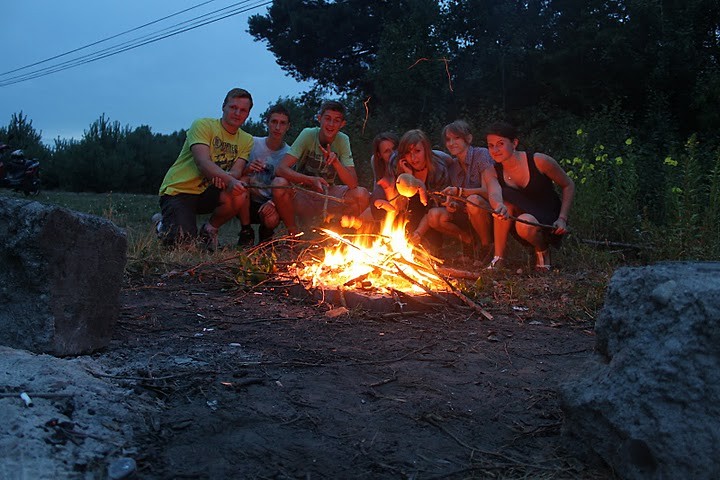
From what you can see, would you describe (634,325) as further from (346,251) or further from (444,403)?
(346,251)

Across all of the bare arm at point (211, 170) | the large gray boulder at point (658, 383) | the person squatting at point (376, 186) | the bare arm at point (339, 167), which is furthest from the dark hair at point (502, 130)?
the large gray boulder at point (658, 383)

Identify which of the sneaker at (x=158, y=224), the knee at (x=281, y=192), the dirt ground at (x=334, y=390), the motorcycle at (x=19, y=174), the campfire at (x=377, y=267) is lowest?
the dirt ground at (x=334, y=390)

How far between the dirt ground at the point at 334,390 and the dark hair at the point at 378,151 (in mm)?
2474

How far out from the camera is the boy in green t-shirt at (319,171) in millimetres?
6961

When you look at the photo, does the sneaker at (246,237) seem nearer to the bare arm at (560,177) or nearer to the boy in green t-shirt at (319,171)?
the boy in green t-shirt at (319,171)

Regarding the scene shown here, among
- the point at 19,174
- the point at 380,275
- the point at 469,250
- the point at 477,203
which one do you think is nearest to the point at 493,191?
the point at 477,203

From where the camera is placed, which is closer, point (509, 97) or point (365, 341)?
point (365, 341)

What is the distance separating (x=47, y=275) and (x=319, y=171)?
4.42m

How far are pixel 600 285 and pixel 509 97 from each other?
9.49 meters

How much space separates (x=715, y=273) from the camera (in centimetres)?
217

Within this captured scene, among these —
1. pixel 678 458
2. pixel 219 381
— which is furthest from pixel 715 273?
pixel 219 381

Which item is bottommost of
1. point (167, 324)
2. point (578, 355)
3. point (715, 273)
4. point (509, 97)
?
point (578, 355)

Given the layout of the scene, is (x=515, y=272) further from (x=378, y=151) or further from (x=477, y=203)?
(x=378, y=151)

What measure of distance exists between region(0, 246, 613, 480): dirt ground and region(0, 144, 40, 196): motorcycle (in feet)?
47.2
